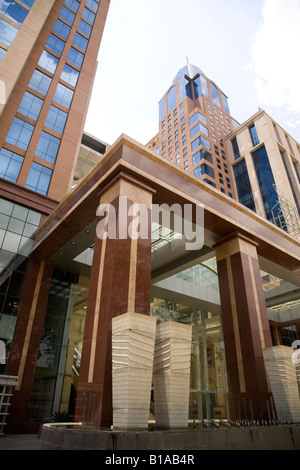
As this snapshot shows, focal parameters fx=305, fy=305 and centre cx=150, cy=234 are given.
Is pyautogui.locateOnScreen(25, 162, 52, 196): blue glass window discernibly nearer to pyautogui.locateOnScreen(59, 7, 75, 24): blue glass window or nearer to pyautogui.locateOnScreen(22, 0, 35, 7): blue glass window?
pyautogui.locateOnScreen(22, 0, 35, 7): blue glass window

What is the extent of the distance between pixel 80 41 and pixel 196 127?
53096 mm

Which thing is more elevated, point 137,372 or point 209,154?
point 209,154

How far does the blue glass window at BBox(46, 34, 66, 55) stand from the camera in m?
27.5

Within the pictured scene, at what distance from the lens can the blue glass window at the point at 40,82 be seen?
24.7 meters

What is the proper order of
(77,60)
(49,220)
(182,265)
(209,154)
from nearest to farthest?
(49,220)
(182,265)
(77,60)
(209,154)

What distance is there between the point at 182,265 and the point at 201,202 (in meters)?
5.91

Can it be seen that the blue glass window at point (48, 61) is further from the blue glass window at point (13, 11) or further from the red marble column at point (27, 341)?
the red marble column at point (27, 341)

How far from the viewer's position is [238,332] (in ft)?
48.2

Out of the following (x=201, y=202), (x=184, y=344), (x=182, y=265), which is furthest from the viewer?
(x=182, y=265)

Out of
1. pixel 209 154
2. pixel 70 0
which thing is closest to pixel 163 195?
pixel 70 0

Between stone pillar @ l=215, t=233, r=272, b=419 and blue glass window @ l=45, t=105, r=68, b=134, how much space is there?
16446 mm

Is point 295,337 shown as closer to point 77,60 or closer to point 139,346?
point 139,346

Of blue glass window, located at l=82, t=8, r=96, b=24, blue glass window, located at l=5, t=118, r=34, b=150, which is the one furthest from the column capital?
blue glass window, located at l=82, t=8, r=96, b=24

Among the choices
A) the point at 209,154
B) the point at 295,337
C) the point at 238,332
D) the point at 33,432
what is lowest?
the point at 33,432
